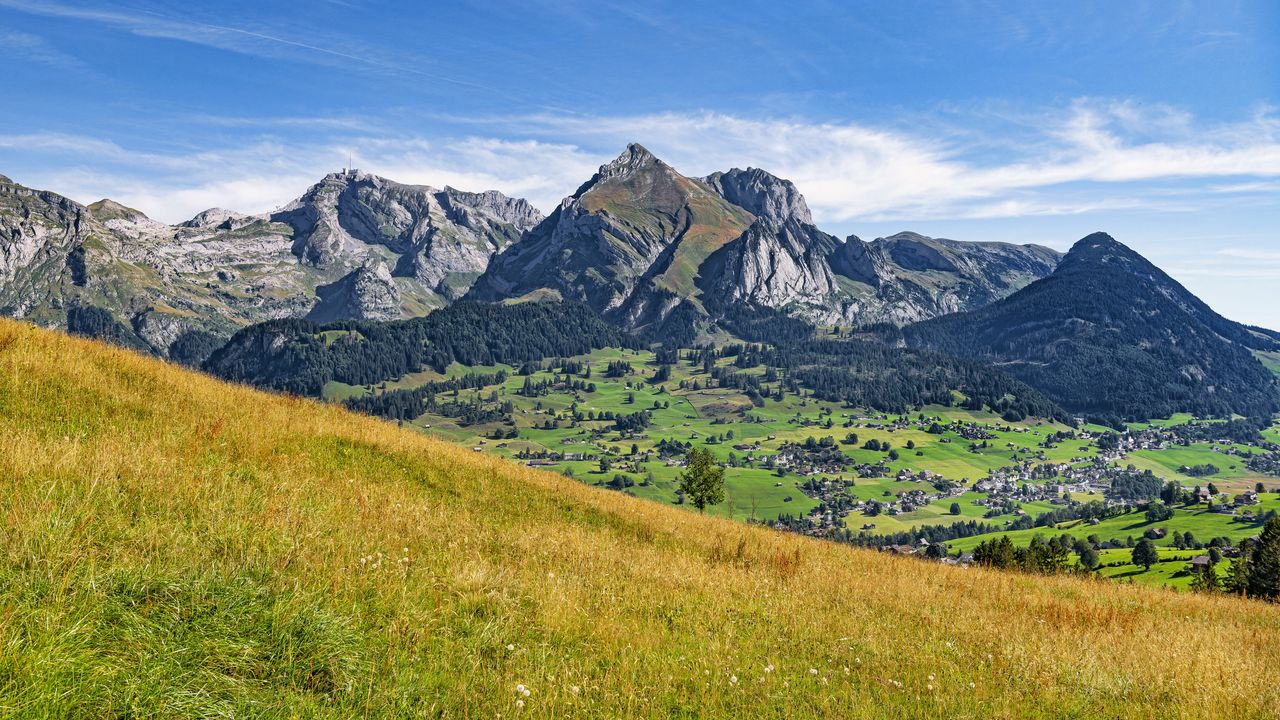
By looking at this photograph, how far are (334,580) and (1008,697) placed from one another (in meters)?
8.57

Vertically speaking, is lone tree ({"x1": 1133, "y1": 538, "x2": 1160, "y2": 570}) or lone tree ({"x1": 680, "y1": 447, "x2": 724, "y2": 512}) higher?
lone tree ({"x1": 680, "y1": 447, "x2": 724, "y2": 512})

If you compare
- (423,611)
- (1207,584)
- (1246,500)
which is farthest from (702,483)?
(1246,500)

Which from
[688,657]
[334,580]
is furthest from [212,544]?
[688,657]

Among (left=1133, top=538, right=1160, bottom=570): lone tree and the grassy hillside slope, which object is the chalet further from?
the grassy hillside slope

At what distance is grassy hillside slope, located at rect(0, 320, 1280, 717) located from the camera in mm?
5383

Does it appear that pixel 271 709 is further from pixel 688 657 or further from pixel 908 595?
pixel 908 595

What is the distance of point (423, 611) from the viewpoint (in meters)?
7.38

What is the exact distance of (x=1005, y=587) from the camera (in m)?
15.4

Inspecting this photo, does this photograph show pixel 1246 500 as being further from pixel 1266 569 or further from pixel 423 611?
pixel 423 611

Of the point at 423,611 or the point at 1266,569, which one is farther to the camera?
the point at 1266,569

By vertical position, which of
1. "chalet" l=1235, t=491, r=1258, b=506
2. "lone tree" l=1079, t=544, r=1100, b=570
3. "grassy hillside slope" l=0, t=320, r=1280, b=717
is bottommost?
"lone tree" l=1079, t=544, r=1100, b=570

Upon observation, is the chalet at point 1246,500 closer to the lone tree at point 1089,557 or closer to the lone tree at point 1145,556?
the lone tree at point 1089,557

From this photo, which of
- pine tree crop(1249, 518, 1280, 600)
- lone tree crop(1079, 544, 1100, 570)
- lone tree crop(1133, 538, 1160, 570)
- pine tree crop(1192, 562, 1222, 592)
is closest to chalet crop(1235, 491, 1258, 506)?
lone tree crop(1079, 544, 1100, 570)

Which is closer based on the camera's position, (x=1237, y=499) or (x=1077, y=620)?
(x=1077, y=620)
